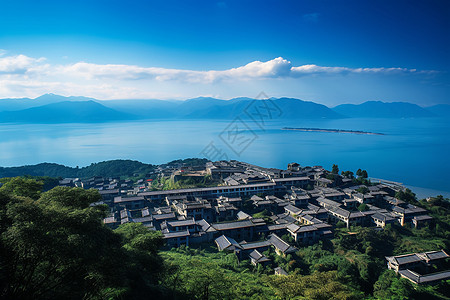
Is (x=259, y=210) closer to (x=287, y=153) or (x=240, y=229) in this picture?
(x=240, y=229)

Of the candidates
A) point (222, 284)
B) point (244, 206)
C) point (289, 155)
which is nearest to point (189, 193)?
point (244, 206)

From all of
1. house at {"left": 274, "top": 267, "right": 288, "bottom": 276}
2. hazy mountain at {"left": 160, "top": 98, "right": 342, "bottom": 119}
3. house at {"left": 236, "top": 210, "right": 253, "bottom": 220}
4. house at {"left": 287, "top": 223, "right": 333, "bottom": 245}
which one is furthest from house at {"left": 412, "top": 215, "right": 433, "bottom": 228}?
hazy mountain at {"left": 160, "top": 98, "right": 342, "bottom": 119}

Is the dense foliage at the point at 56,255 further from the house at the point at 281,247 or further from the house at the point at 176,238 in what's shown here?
the house at the point at 281,247

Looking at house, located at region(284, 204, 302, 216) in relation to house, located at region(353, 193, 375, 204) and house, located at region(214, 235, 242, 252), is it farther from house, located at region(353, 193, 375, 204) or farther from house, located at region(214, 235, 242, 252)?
house, located at region(353, 193, 375, 204)

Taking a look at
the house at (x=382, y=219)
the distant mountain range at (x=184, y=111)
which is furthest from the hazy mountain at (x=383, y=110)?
the house at (x=382, y=219)

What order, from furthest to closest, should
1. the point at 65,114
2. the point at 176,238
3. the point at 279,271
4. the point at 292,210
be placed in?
the point at 65,114 < the point at 292,210 < the point at 176,238 < the point at 279,271

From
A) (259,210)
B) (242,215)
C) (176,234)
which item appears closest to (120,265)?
(176,234)

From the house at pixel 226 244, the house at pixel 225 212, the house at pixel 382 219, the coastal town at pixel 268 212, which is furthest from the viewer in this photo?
the house at pixel 225 212
